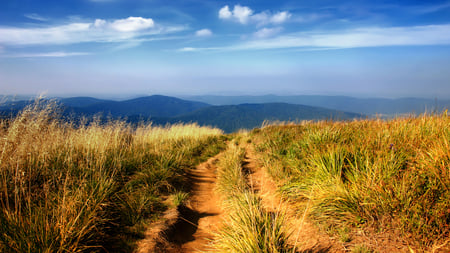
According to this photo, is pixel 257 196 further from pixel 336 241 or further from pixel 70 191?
pixel 70 191

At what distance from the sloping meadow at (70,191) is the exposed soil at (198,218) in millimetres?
487

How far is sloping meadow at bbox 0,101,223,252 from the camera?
2848mm

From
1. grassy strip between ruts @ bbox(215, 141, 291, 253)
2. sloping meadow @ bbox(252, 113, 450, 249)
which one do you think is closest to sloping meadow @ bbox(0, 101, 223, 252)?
grassy strip between ruts @ bbox(215, 141, 291, 253)

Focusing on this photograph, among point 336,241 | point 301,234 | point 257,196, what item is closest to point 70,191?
point 257,196

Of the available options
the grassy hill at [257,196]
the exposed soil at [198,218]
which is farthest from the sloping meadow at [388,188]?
the exposed soil at [198,218]

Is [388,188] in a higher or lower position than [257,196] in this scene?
higher

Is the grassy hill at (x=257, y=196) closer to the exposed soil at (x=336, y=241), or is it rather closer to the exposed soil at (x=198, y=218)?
the exposed soil at (x=336, y=241)

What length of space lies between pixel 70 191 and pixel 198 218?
2.57 meters

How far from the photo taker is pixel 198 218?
5.04 m

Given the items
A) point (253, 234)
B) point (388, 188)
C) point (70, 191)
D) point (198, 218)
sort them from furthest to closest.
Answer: point (198, 218) < point (70, 191) < point (388, 188) < point (253, 234)

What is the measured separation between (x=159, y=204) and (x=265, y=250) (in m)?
3.16

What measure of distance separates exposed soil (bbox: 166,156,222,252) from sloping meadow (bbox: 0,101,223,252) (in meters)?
0.49

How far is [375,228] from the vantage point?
306 centimetres

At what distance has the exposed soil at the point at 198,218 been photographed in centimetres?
396
